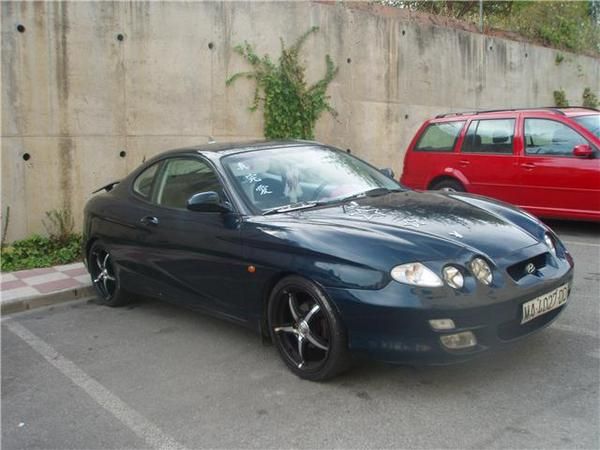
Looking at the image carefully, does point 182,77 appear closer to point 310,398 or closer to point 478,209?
point 478,209

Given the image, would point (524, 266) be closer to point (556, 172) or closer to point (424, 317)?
point (424, 317)

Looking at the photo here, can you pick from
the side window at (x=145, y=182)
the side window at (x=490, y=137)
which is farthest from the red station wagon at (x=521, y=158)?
the side window at (x=145, y=182)

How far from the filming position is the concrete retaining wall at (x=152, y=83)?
746 cm

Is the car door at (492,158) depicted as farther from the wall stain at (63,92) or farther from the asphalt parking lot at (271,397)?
the wall stain at (63,92)

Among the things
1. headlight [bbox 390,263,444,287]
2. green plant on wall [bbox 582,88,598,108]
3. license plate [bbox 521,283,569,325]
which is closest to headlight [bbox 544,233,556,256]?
license plate [bbox 521,283,569,325]

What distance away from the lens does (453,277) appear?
328 cm

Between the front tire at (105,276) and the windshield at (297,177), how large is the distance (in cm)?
175

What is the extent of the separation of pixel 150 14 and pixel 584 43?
14194 millimetres

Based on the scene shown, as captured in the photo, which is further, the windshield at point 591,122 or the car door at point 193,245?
the windshield at point 591,122

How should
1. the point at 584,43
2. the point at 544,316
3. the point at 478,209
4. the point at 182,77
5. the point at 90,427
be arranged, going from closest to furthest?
the point at 90,427 < the point at 544,316 < the point at 478,209 < the point at 182,77 < the point at 584,43

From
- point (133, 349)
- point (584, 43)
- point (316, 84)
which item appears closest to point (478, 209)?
point (133, 349)

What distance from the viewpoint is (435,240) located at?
3463 millimetres

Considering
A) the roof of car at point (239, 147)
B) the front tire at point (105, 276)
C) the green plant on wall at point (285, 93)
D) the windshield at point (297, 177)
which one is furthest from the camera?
the green plant on wall at point (285, 93)

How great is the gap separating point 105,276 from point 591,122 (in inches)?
233
